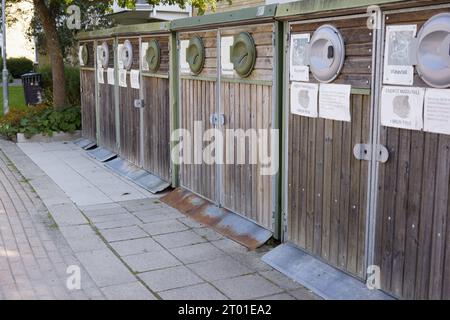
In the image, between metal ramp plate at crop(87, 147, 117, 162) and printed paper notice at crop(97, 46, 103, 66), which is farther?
printed paper notice at crop(97, 46, 103, 66)

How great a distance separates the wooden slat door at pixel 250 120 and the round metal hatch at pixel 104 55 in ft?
13.9

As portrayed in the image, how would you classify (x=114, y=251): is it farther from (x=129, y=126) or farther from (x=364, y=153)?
(x=129, y=126)

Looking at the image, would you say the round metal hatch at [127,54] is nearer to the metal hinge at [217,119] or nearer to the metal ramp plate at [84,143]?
the metal ramp plate at [84,143]

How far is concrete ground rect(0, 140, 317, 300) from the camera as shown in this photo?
4.27m

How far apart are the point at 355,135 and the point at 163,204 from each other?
337cm

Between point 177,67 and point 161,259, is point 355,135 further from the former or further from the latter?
point 177,67

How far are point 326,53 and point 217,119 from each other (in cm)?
203

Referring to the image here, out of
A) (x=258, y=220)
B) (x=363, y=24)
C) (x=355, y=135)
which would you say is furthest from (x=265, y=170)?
(x=363, y=24)

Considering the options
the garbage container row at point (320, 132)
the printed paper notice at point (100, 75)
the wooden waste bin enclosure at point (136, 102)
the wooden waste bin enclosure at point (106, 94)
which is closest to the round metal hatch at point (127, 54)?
the wooden waste bin enclosure at point (136, 102)

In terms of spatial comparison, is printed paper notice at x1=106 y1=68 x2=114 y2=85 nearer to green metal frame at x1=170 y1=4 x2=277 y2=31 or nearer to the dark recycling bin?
green metal frame at x1=170 y1=4 x2=277 y2=31

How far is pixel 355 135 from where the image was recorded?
407 cm

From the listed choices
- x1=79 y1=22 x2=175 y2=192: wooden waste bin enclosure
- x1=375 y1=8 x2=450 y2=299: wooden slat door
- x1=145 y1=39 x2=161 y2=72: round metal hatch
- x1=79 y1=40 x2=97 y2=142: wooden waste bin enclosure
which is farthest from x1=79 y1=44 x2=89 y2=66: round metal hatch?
x1=375 y1=8 x2=450 y2=299: wooden slat door

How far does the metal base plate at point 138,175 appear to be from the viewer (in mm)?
7509

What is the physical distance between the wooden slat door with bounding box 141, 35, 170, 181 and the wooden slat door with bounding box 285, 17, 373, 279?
2.86 m
